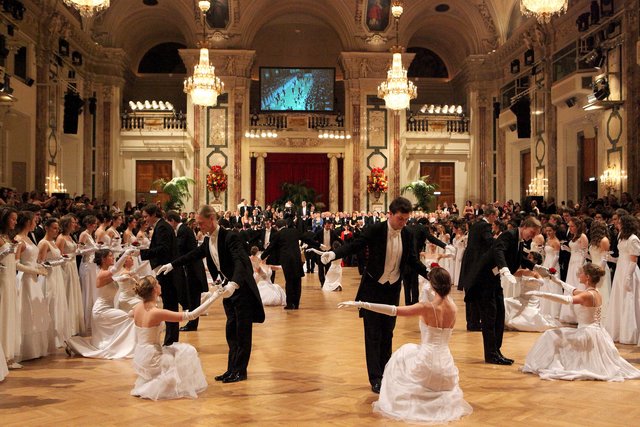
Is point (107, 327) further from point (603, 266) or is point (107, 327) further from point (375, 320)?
point (603, 266)

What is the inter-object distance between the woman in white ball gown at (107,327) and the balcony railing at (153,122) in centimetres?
1731

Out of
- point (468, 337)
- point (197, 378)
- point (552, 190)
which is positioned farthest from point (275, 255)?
point (552, 190)

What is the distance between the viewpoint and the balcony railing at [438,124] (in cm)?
2450

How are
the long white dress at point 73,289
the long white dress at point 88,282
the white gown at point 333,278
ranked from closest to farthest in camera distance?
the long white dress at point 73,289 → the long white dress at point 88,282 → the white gown at point 333,278

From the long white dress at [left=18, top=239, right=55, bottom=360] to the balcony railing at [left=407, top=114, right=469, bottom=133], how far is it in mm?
18865

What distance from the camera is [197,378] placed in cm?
548

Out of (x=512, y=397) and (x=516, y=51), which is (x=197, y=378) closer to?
(x=512, y=397)

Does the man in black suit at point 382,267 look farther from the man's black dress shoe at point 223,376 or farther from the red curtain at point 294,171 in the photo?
the red curtain at point 294,171

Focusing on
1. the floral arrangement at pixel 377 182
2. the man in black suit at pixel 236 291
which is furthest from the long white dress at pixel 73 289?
the floral arrangement at pixel 377 182

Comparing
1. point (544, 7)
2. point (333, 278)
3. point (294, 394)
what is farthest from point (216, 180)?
point (294, 394)

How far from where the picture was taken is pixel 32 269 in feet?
21.8

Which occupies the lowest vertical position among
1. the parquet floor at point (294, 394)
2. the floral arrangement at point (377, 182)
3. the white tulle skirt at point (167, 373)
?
the parquet floor at point (294, 394)

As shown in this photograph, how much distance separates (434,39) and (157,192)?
12253mm

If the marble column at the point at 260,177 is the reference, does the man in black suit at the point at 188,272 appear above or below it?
below
